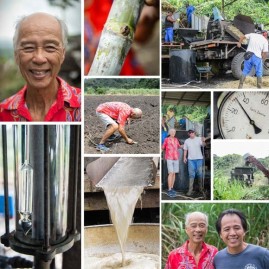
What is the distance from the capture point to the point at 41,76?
318 cm

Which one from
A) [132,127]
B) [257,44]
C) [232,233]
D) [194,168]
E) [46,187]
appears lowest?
[232,233]

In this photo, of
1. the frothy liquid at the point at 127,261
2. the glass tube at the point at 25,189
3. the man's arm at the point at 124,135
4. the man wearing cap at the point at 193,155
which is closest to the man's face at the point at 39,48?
the glass tube at the point at 25,189

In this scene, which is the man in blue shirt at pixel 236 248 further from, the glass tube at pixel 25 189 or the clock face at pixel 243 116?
the glass tube at pixel 25 189

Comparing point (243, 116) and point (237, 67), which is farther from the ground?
point (237, 67)

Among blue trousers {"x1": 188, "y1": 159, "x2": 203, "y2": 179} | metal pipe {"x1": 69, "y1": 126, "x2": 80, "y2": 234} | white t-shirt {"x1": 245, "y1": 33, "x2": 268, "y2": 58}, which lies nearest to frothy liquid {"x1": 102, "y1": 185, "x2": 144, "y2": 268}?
metal pipe {"x1": 69, "y1": 126, "x2": 80, "y2": 234}

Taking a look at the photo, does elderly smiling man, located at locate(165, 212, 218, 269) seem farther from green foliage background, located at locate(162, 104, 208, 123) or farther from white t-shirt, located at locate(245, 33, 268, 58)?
white t-shirt, located at locate(245, 33, 268, 58)

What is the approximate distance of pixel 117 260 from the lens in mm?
3279

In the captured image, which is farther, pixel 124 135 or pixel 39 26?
pixel 124 135

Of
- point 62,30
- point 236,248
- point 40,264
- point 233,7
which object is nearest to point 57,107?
point 62,30

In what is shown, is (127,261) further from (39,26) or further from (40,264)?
(39,26)

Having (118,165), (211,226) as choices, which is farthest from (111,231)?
(211,226)

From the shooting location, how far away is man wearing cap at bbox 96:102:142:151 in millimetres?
3236

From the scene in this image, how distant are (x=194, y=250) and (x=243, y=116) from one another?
850 mm

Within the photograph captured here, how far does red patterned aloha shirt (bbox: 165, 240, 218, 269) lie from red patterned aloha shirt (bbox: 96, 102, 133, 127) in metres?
0.83
